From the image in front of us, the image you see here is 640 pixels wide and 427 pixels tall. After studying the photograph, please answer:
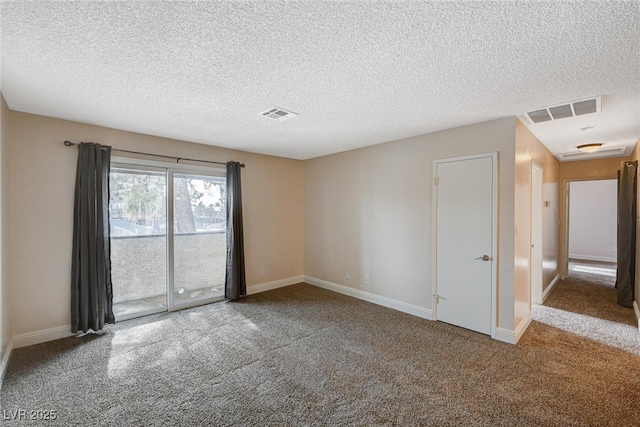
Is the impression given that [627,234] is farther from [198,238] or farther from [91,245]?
[91,245]

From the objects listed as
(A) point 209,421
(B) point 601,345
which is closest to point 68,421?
(A) point 209,421

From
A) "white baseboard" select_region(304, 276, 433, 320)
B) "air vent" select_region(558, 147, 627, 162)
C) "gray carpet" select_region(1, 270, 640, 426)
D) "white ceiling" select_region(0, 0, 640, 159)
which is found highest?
"white ceiling" select_region(0, 0, 640, 159)

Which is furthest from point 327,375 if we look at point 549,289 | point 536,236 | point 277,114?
point 549,289

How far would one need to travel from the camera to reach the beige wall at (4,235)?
2.57 meters

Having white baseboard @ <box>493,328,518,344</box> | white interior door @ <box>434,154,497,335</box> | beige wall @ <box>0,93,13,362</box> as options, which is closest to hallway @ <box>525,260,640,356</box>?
white baseboard @ <box>493,328,518,344</box>

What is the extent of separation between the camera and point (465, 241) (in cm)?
349

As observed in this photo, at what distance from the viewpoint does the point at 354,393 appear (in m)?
2.28

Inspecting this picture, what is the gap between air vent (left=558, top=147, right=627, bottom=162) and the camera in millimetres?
4805

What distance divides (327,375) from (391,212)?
2.52 meters

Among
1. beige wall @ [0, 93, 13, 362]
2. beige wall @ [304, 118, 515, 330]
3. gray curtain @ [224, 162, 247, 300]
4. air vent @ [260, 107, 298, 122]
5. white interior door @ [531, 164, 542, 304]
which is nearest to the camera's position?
beige wall @ [0, 93, 13, 362]

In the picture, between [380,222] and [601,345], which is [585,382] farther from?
[380,222]

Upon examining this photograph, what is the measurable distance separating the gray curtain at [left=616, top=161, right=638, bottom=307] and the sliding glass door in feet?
20.8

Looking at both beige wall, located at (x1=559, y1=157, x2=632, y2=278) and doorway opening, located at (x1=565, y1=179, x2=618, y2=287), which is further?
doorway opening, located at (x1=565, y1=179, x2=618, y2=287)

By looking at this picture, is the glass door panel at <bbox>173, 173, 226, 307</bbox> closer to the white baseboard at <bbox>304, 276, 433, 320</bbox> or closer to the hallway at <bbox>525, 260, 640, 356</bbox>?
the white baseboard at <bbox>304, 276, 433, 320</bbox>
